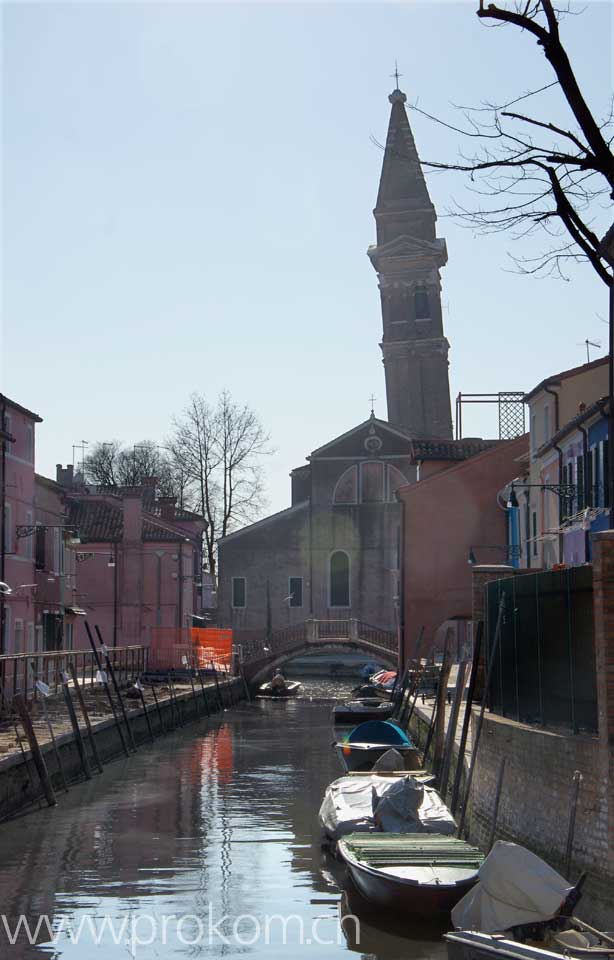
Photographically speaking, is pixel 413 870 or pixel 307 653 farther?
pixel 307 653

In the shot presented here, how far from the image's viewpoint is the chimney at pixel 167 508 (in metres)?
59.5

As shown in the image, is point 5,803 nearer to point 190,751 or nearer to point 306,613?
point 190,751

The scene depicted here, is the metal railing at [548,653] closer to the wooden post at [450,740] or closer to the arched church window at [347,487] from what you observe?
the wooden post at [450,740]

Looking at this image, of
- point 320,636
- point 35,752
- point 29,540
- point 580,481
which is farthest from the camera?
point 320,636

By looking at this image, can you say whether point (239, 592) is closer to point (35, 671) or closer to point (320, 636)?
point (320, 636)

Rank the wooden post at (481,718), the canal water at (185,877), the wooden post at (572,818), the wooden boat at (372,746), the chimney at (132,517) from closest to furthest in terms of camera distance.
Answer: the wooden post at (572,818)
the canal water at (185,877)
the wooden post at (481,718)
the wooden boat at (372,746)
the chimney at (132,517)

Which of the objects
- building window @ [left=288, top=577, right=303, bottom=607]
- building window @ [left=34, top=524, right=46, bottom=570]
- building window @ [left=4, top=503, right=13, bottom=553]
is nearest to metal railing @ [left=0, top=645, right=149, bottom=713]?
building window @ [left=4, top=503, right=13, bottom=553]

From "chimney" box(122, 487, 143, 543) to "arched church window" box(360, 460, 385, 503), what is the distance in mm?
11040

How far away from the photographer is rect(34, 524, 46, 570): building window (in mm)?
38875

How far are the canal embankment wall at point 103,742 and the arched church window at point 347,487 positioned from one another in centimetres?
993

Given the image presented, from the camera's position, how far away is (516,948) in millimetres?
9594

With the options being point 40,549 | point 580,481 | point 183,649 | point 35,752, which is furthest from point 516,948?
point 183,649

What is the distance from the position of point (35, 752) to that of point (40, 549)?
669 inches

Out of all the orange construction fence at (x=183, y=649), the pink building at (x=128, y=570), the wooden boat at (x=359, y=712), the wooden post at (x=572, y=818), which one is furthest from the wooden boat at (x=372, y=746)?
the pink building at (x=128, y=570)
